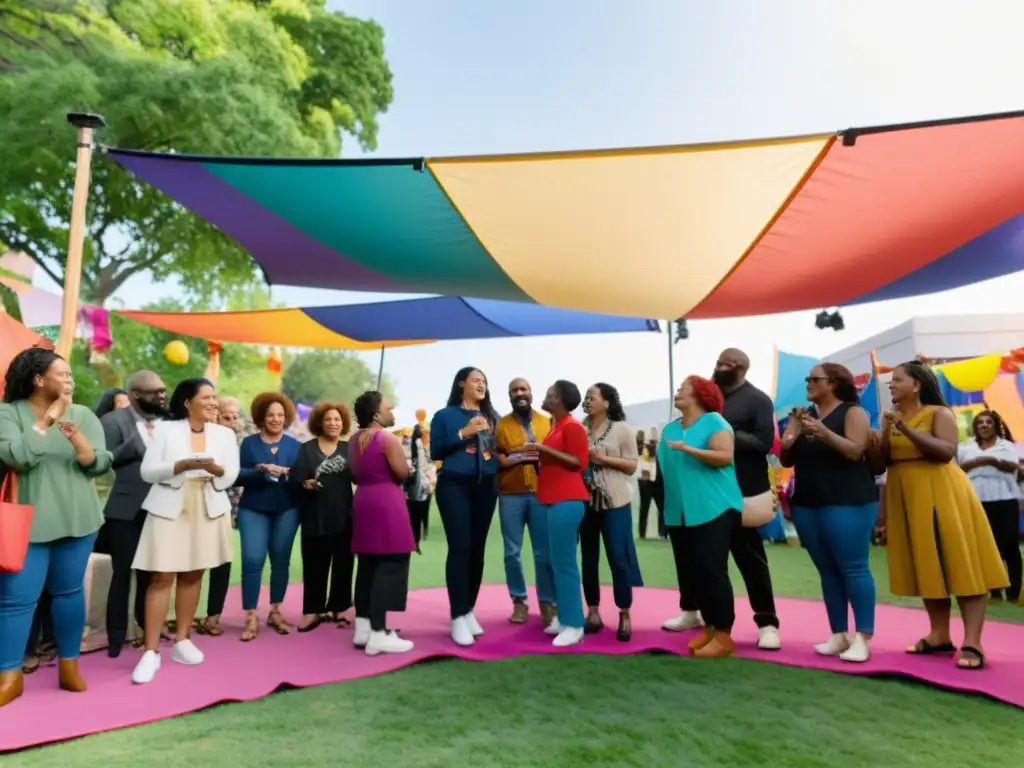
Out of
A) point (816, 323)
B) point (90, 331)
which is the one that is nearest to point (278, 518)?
point (90, 331)

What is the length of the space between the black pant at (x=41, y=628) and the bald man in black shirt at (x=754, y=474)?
3413 millimetres

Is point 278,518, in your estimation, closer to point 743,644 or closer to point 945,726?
point 743,644

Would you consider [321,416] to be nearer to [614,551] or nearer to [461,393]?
[461,393]

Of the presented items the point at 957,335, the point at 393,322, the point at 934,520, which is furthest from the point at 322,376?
the point at 934,520

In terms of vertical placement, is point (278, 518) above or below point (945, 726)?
above

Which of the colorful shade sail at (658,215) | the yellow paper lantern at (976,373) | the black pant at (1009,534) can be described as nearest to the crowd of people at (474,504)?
the colorful shade sail at (658,215)

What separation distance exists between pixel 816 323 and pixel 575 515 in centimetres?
490

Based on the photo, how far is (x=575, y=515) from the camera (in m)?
3.77

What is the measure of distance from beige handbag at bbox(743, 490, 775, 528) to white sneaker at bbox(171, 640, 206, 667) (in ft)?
9.02

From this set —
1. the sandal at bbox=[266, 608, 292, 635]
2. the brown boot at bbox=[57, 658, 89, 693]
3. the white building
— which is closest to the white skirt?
the brown boot at bbox=[57, 658, 89, 693]

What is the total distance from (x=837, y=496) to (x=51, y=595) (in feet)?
11.3

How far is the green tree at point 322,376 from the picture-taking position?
4938cm

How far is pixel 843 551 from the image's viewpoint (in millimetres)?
3361

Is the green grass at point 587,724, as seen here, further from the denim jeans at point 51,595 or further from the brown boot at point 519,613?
the brown boot at point 519,613
